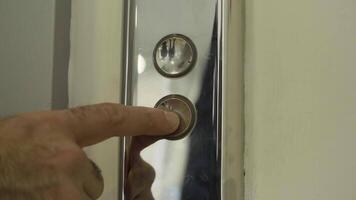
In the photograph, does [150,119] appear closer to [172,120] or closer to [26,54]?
[172,120]

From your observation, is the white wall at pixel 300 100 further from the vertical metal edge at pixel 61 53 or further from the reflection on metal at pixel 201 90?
the vertical metal edge at pixel 61 53

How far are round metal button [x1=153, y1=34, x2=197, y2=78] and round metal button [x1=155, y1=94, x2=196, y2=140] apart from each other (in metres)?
0.02

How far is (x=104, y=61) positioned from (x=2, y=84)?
0.28 feet

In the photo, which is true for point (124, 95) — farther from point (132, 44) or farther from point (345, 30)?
point (345, 30)

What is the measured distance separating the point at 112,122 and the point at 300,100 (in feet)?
0.39

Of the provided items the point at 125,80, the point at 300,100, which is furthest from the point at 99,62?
the point at 300,100

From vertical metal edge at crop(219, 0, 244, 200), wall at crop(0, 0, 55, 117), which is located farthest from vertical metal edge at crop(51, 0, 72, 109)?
vertical metal edge at crop(219, 0, 244, 200)

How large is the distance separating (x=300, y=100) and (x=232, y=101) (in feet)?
0.14


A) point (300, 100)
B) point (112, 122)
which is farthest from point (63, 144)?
point (300, 100)

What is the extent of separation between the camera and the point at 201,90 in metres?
0.33

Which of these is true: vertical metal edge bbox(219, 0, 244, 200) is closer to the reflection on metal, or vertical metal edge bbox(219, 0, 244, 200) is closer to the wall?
the reflection on metal

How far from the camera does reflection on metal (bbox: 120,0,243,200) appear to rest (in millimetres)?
324

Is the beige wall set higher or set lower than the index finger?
higher

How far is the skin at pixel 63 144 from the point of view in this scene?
298 millimetres
